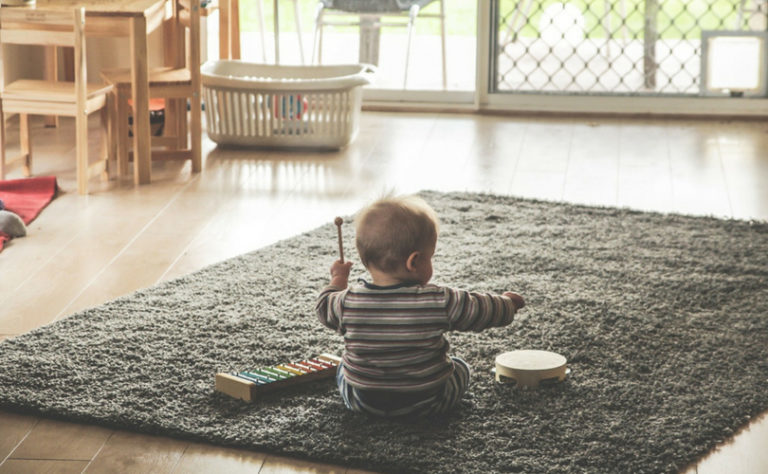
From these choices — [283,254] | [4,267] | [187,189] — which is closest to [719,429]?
[283,254]

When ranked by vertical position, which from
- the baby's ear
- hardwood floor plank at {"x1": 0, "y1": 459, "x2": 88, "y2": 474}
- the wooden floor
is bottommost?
hardwood floor plank at {"x1": 0, "y1": 459, "x2": 88, "y2": 474}

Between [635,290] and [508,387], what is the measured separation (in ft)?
2.26

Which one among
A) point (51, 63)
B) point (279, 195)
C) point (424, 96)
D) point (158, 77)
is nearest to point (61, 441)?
point (279, 195)

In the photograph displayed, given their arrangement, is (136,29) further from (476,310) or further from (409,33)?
(476,310)

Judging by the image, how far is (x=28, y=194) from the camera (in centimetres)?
355

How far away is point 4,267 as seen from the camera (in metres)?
2.87

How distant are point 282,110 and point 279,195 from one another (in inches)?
27.4

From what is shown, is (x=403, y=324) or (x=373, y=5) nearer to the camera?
(x=403, y=324)

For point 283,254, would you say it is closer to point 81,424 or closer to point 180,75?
point 81,424

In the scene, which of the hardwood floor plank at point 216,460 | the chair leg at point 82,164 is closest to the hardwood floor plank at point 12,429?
the hardwood floor plank at point 216,460

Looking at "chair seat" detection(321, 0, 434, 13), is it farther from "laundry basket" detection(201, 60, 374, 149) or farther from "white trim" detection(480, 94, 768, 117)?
"laundry basket" detection(201, 60, 374, 149)

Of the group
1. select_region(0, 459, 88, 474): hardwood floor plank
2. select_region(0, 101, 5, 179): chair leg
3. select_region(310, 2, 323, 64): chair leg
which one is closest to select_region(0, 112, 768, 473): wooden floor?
select_region(0, 459, 88, 474): hardwood floor plank

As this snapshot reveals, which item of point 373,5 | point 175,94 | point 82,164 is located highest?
point 373,5

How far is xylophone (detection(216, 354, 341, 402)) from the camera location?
2.02 metres
